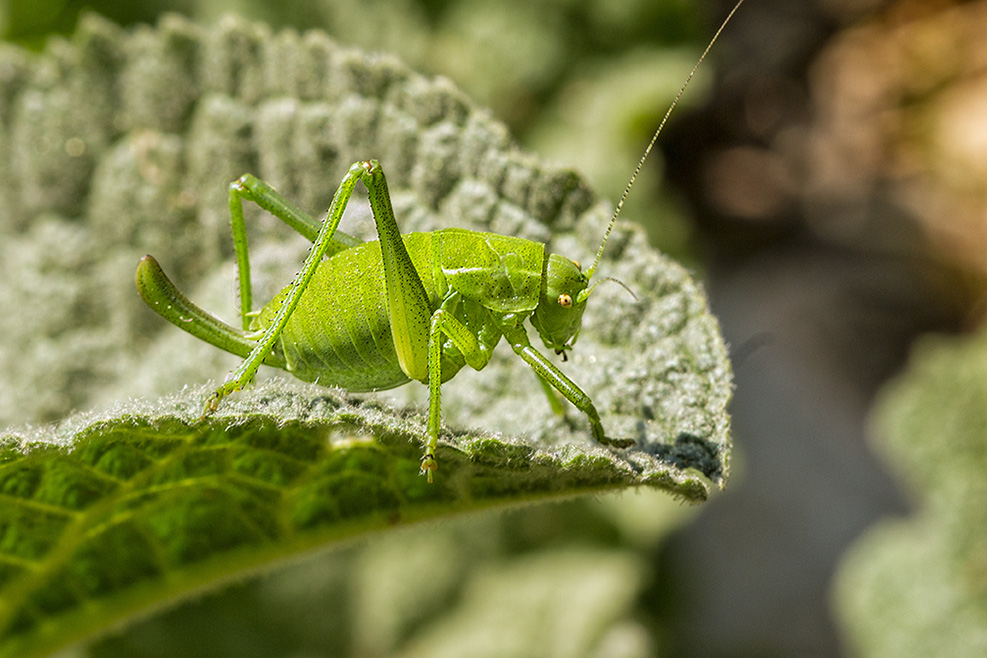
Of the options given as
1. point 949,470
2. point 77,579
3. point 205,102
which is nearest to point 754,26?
point 949,470

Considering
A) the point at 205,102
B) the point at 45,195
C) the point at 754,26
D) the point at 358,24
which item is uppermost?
the point at 754,26

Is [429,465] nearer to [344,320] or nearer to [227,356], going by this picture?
[344,320]

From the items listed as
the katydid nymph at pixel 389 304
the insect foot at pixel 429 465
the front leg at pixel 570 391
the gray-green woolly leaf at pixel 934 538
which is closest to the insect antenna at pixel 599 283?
the katydid nymph at pixel 389 304

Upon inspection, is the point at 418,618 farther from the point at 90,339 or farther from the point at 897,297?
the point at 897,297

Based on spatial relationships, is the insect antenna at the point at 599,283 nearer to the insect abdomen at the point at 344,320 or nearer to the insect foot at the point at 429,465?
the insect abdomen at the point at 344,320

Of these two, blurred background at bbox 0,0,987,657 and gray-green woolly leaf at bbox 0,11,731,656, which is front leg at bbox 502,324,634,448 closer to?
gray-green woolly leaf at bbox 0,11,731,656

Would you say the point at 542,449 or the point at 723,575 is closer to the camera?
the point at 542,449

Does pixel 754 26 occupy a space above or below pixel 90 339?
above

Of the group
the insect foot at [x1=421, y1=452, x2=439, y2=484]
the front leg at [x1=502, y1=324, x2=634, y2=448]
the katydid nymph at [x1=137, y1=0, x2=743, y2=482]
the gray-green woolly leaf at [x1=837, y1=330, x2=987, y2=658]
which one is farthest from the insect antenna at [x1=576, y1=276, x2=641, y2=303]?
the gray-green woolly leaf at [x1=837, y1=330, x2=987, y2=658]
